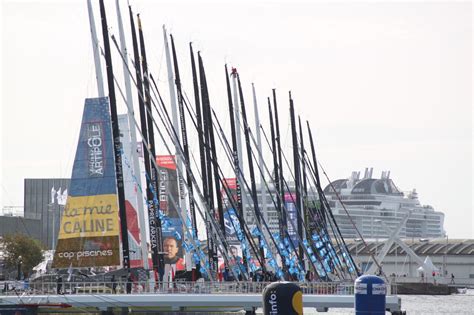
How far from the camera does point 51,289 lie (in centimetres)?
A: 4406

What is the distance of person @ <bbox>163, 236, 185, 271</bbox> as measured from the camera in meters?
Result: 54.3

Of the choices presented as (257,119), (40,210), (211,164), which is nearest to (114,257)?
(211,164)

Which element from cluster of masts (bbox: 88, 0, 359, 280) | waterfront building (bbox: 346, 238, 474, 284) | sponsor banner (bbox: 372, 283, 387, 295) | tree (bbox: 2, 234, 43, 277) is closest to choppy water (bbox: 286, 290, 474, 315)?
cluster of masts (bbox: 88, 0, 359, 280)

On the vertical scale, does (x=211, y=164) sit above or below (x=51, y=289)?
above

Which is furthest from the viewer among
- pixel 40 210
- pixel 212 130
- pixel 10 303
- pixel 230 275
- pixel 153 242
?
pixel 40 210

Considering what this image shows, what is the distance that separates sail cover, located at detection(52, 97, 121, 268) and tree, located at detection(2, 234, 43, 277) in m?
43.3

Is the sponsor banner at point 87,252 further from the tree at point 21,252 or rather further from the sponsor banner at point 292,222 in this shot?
the tree at point 21,252

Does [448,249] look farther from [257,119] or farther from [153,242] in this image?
[153,242]

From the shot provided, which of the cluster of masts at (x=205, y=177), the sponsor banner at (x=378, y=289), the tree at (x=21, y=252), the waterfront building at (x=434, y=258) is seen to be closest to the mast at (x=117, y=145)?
the cluster of masts at (x=205, y=177)

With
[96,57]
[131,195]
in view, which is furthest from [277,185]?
[96,57]

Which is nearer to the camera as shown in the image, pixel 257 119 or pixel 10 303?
pixel 10 303

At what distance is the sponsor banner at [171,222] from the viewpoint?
54928 millimetres

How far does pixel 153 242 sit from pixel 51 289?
545 cm

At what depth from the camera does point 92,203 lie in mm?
45500
